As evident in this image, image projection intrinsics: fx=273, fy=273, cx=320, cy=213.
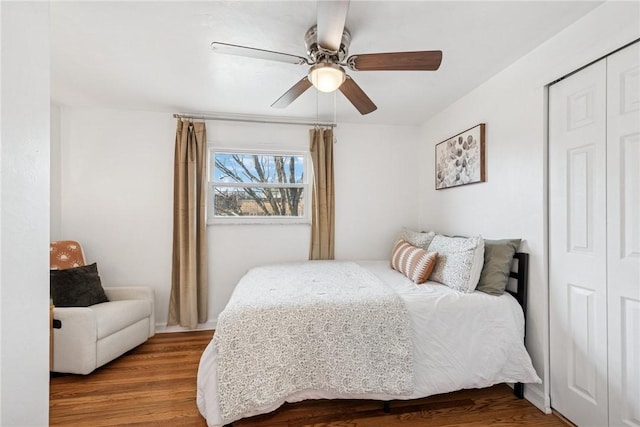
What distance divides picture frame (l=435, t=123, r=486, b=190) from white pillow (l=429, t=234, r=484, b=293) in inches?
25.9

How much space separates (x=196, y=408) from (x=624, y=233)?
8.80ft

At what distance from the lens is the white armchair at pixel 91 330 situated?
2096 millimetres

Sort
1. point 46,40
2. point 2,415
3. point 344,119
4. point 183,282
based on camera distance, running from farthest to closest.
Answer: point 344,119 → point 183,282 → point 46,40 → point 2,415

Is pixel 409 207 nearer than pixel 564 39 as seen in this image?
No

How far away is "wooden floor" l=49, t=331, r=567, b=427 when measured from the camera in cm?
167

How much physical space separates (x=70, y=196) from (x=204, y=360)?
2578mm

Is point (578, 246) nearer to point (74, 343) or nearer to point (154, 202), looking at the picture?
point (74, 343)

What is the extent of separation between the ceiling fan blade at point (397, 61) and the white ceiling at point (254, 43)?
24 centimetres

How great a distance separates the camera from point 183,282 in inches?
115

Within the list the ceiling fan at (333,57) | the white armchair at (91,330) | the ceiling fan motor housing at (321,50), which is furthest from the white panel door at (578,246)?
the white armchair at (91,330)

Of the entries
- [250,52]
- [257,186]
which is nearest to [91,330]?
[257,186]

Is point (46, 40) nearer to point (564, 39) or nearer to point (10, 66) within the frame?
point (10, 66)

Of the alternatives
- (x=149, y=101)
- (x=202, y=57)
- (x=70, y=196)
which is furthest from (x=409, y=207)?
(x=70, y=196)

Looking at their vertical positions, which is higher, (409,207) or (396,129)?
(396,129)
